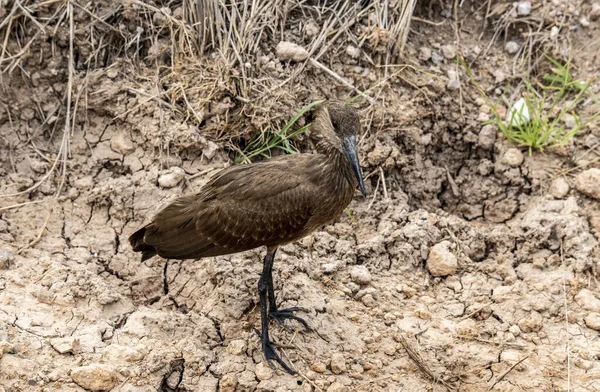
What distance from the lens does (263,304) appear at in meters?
4.29

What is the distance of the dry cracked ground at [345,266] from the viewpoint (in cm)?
407

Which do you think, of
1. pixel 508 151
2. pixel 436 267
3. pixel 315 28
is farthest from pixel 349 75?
pixel 436 267

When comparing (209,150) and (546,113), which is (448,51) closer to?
(546,113)

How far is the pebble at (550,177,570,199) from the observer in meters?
5.21

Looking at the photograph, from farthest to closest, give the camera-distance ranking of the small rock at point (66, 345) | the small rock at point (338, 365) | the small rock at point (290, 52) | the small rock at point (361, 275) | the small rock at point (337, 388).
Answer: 1. the small rock at point (290, 52)
2. the small rock at point (361, 275)
3. the small rock at point (338, 365)
4. the small rock at point (337, 388)
5. the small rock at point (66, 345)

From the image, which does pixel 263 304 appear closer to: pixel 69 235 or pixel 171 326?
pixel 171 326

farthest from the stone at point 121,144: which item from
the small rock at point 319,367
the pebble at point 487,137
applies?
the pebble at point 487,137

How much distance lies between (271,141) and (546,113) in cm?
215

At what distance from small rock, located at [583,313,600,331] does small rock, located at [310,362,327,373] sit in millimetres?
1605

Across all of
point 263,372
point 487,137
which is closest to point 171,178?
point 263,372

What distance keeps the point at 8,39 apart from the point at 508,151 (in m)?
3.69

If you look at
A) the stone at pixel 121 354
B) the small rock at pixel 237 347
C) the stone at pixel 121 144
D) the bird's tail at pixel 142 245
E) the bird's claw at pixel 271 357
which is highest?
the stone at pixel 121 144

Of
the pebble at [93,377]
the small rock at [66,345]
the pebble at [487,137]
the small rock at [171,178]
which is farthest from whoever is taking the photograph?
the pebble at [487,137]

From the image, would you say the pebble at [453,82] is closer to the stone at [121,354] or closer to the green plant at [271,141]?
the green plant at [271,141]
